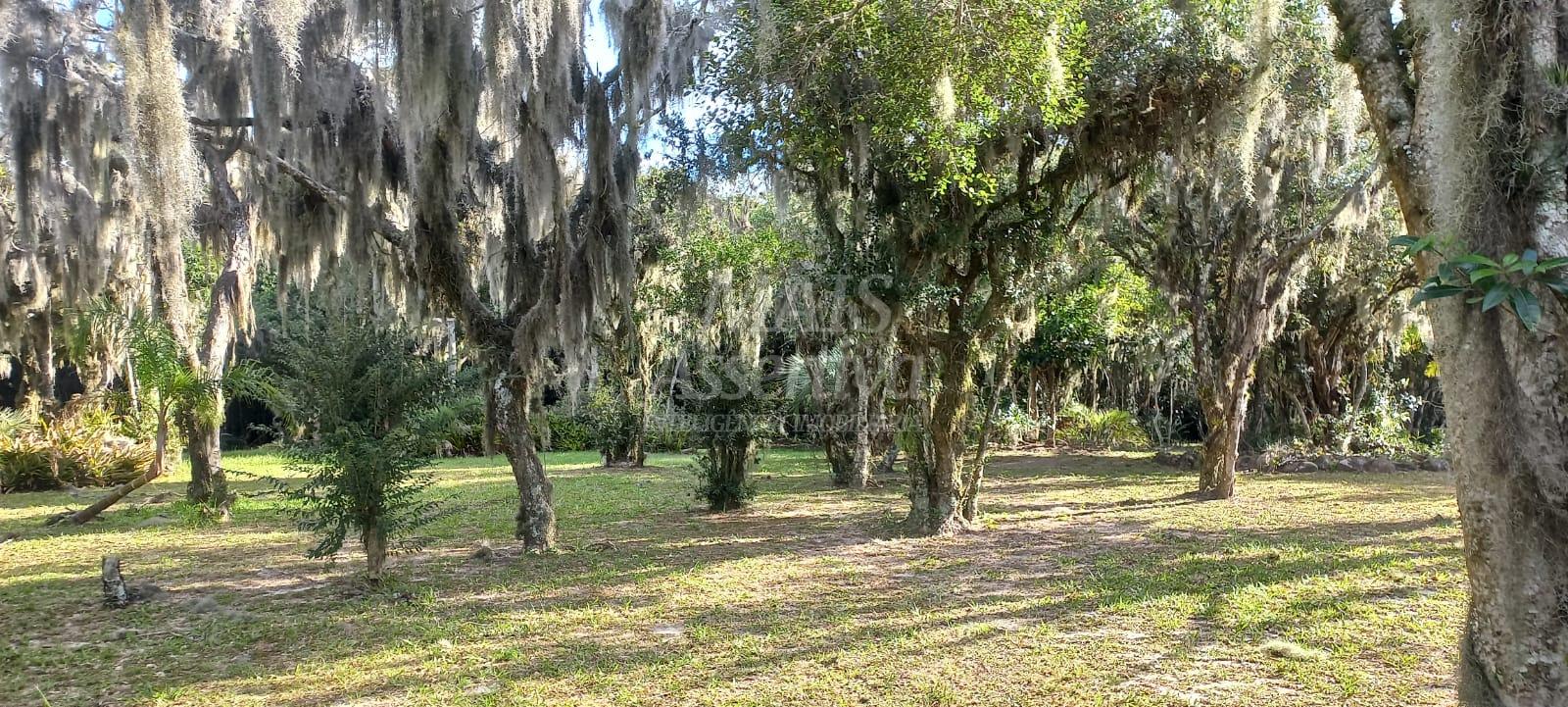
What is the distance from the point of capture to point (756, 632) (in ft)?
15.9

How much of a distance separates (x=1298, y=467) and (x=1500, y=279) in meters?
12.7

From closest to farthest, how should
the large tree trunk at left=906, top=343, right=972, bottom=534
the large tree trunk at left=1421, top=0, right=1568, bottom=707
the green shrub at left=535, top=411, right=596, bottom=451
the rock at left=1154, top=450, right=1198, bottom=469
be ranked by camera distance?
1. the large tree trunk at left=1421, top=0, right=1568, bottom=707
2. the large tree trunk at left=906, top=343, right=972, bottom=534
3. the rock at left=1154, top=450, right=1198, bottom=469
4. the green shrub at left=535, top=411, right=596, bottom=451

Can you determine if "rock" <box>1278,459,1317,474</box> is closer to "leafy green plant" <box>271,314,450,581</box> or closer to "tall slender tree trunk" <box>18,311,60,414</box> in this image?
"leafy green plant" <box>271,314,450,581</box>

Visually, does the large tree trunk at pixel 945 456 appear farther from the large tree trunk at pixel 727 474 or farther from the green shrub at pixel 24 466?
the green shrub at pixel 24 466

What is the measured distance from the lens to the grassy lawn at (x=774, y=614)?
3.96 m

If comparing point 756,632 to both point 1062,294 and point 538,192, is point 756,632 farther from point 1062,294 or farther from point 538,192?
point 1062,294

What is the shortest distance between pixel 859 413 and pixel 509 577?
5976 mm

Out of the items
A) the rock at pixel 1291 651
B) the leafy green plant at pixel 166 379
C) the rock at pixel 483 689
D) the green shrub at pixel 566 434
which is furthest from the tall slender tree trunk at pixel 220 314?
the green shrub at pixel 566 434

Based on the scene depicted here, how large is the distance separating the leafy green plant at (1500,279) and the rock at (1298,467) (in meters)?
12.2

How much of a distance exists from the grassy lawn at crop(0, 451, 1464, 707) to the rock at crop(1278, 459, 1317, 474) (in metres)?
3.71

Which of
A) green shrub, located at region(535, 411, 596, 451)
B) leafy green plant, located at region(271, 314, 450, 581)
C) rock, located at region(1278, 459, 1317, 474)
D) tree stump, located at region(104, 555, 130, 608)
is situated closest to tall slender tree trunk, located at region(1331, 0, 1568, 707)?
leafy green plant, located at region(271, 314, 450, 581)

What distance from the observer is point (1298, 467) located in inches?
513

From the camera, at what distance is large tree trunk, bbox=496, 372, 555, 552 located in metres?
7.03

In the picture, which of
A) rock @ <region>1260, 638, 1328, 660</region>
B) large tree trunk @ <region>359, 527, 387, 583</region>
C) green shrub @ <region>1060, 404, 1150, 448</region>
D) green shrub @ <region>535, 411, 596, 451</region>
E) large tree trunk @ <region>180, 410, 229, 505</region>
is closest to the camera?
rock @ <region>1260, 638, 1328, 660</region>
